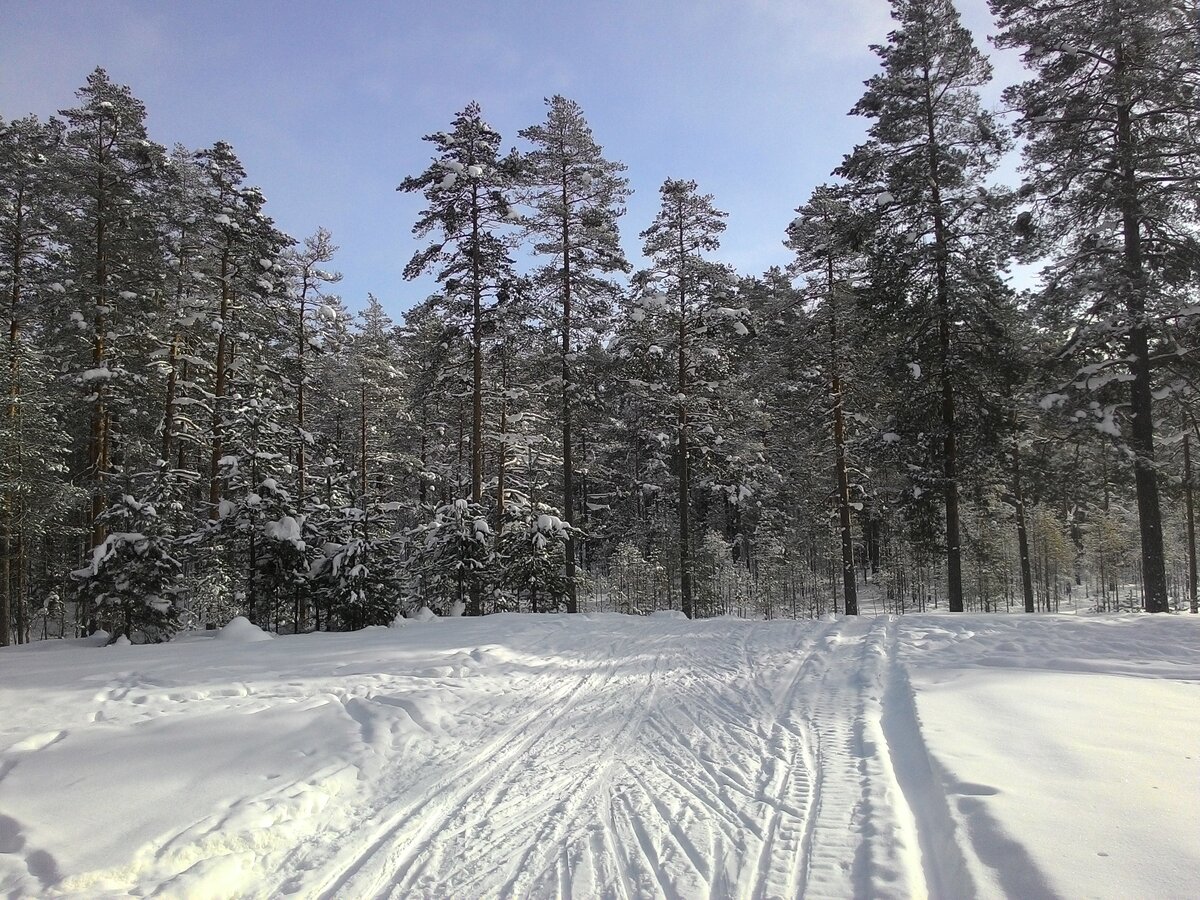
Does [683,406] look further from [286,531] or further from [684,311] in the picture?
[286,531]

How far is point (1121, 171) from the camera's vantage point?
479 inches

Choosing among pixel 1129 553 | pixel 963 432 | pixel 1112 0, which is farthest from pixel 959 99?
pixel 1129 553

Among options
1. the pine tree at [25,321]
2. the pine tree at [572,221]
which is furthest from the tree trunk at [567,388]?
the pine tree at [25,321]

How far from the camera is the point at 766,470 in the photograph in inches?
1219

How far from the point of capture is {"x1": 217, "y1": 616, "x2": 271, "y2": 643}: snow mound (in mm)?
11750

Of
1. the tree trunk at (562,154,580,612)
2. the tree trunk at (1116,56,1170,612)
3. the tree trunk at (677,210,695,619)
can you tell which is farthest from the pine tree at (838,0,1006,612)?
the tree trunk at (562,154,580,612)

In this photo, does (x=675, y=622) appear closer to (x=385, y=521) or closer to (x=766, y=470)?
(x=385, y=521)

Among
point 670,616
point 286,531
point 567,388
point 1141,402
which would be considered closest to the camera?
point 1141,402

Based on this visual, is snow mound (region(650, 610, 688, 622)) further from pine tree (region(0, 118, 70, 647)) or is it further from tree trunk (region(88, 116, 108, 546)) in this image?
pine tree (region(0, 118, 70, 647))

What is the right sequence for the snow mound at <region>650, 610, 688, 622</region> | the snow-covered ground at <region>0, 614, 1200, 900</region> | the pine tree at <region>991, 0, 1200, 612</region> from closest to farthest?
1. the snow-covered ground at <region>0, 614, 1200, 900</region>
2. the pine tree at <region>991, 0, 1200, 612</region>
3. the snow mound at <region>650, 610, 688, 622</region>

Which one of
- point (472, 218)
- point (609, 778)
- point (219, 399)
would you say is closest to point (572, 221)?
point (472, 218)

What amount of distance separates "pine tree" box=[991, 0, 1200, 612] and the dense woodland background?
6 cm

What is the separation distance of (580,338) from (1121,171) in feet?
43.2

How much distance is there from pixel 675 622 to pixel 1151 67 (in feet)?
48.4
